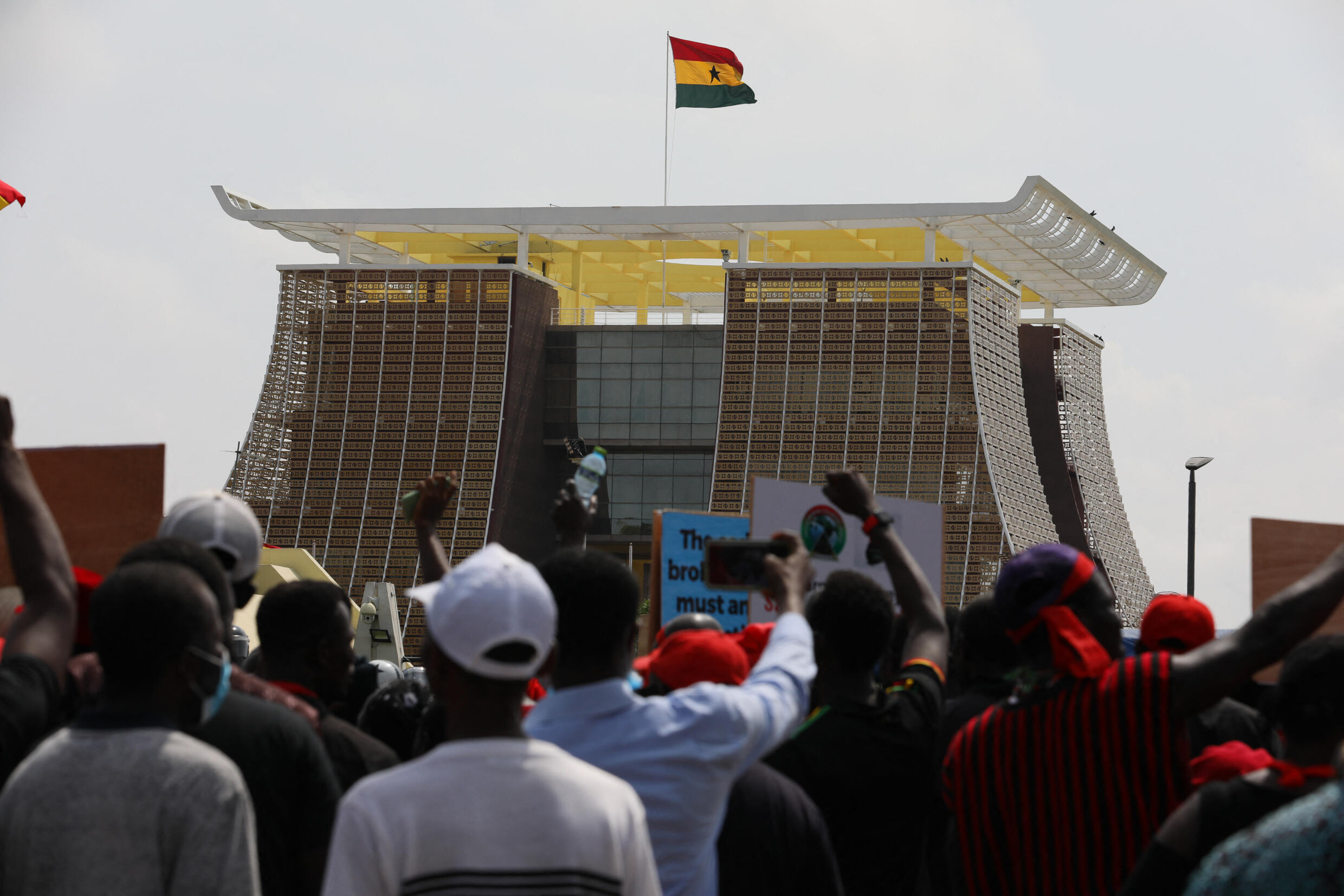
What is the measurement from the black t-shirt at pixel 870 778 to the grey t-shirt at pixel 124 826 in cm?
167

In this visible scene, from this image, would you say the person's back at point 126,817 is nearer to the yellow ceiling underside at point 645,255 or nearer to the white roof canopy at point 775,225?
the white roof canopy at point 775,225

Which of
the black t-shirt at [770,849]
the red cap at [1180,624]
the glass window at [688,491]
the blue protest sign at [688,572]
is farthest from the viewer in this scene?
the glass window at [688,491]

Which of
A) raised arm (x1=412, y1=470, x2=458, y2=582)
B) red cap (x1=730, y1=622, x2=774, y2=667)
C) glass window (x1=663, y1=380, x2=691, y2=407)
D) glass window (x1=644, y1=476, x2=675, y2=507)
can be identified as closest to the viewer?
red cap (x1=730, y1=622, x2=774, y2=667)

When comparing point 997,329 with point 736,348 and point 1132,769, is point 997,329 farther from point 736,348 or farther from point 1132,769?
point 1132,769

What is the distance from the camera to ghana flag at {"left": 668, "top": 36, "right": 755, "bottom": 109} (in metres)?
49.4

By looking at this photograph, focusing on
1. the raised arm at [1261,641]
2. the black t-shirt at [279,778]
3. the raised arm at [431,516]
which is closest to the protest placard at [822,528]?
the raised arm at [431,516]

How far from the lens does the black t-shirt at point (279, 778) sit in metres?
3.31

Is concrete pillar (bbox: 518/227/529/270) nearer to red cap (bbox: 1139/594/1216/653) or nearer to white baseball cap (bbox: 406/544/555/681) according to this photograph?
red cap (bbox: 1139/594/1216/653)

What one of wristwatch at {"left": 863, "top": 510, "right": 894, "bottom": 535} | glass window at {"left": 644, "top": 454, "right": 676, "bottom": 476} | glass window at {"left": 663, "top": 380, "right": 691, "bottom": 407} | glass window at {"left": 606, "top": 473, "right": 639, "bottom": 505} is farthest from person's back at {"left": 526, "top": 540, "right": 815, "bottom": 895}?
glass window at {"left": 644, "top": 454, "right": 676, "bottom": 476}

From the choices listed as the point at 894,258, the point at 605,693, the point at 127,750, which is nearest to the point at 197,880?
the point at 127,750

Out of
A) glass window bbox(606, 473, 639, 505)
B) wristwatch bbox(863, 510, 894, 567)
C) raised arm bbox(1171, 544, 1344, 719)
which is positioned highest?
wristwatch bbox(863, 510, 894, 567)

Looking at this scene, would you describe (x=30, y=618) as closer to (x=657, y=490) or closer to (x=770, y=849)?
(x=770, y=849)

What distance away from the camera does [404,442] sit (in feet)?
188

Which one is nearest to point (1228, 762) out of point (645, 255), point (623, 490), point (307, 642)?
point (307, 642)
